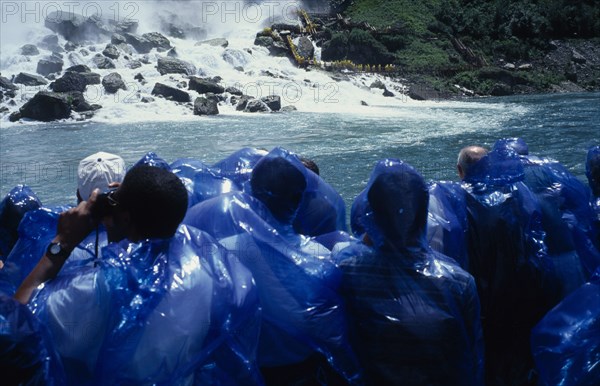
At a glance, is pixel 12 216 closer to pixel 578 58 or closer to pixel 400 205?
pixel 400 205

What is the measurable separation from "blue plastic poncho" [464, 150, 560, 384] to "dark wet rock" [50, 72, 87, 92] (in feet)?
69.1

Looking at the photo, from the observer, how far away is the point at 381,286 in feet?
6.19

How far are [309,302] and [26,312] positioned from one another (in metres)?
0.83

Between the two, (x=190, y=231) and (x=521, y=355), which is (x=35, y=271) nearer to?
(x=190, y=231)

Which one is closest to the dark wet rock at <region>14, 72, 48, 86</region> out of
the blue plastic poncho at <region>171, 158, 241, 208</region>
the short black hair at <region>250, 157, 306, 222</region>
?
the blue plastic poncho at <region>171, 158, 241, 208</region>

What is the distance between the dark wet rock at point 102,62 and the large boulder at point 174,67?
1.97m

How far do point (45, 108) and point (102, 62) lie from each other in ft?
24.4

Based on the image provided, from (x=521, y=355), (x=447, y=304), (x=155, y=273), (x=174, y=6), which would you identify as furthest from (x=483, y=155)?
(x=174, y=6)

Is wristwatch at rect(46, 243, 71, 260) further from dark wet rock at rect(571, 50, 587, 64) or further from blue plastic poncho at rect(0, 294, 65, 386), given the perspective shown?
dark wet rock at rect(571, 50, 587, 64)

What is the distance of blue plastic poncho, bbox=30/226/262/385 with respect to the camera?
1557mm

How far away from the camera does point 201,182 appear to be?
10.4ft

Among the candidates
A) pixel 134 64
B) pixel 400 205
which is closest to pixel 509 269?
pixel 400 205

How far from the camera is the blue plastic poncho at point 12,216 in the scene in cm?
268

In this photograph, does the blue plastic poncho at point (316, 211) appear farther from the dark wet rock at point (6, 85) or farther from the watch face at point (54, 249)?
the dark wet rock at point (6, 85)
